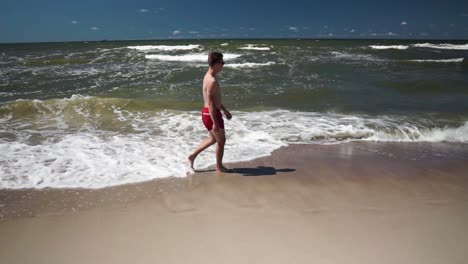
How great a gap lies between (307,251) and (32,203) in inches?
116

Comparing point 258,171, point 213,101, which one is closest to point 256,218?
point 258,171

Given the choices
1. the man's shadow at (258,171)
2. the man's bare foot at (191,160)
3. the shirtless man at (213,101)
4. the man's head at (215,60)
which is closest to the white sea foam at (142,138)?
the man's bare foot at (191,160)

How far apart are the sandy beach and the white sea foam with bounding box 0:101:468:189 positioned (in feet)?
1.63

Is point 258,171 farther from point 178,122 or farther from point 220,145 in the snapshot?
point 178,122

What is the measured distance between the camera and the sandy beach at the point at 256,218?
2.82 m

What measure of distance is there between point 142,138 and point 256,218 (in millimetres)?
3756

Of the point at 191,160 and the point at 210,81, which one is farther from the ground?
the point at 210,81

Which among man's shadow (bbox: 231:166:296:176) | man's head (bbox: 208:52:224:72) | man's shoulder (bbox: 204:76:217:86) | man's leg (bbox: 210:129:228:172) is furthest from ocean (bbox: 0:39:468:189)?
man's head (bbox: 208:52:224:72)

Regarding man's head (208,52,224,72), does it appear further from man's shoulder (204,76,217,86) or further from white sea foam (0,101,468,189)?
white sea foam (0,101,468,189)

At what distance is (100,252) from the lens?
2.84 meters

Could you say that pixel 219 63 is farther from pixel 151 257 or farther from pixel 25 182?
pixel 25 182

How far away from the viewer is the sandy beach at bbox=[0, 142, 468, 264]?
2.82 meters

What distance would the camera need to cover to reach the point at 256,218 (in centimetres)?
338

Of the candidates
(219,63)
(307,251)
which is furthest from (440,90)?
(307,251)
